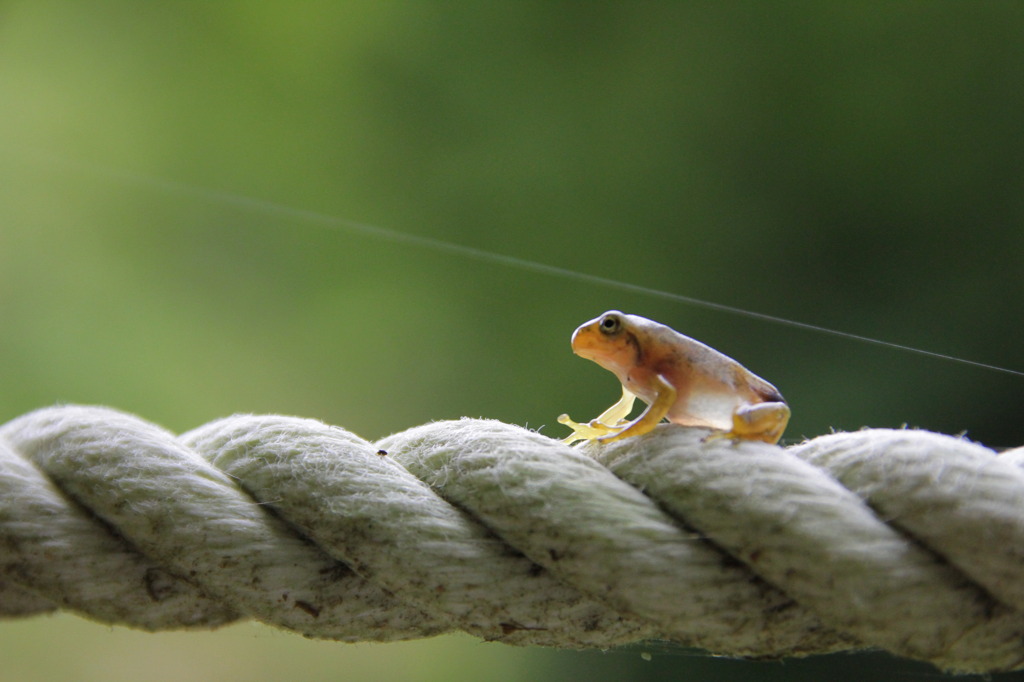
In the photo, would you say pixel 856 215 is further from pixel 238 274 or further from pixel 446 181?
pixel 238 274

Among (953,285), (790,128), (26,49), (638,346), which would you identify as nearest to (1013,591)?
(638,346)

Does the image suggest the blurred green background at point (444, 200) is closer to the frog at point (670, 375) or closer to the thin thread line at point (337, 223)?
the thin thread line at point (337, 223)

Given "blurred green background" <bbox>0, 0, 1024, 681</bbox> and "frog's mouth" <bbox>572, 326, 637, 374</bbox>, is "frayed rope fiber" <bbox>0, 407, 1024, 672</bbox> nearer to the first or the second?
"frog's mouth" <bbox>572, 326, 637, 374</bbox>

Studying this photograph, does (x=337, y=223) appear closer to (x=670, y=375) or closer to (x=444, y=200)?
(x=444, y=200)

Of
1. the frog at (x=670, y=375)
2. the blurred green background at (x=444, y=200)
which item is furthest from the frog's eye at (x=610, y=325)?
the blurred green background at (x=444, y=200)

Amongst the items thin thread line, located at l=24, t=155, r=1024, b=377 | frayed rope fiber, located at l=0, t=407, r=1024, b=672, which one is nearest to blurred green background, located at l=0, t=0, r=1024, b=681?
thin thread line, located at l=24, t=155, r=1024, b=377
